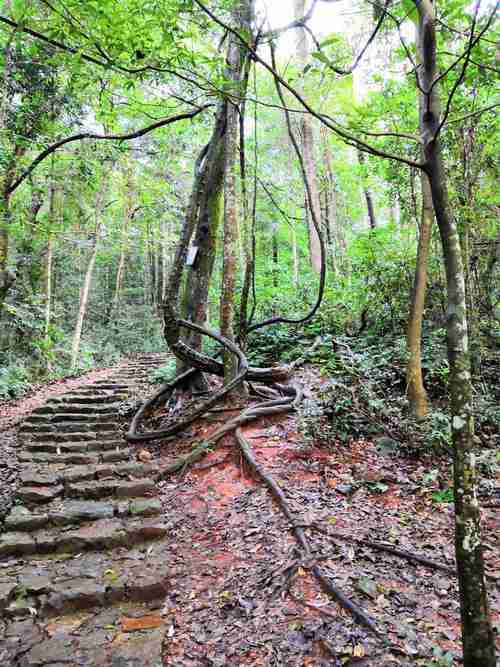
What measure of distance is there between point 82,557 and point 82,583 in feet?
1.60

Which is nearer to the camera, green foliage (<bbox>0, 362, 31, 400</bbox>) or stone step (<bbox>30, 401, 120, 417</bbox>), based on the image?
stone step (<bbox>30, 401, 120, 417</bbox>)

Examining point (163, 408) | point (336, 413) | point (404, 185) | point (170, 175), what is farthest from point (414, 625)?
point (170, 175)

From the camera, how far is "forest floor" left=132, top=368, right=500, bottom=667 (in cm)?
256

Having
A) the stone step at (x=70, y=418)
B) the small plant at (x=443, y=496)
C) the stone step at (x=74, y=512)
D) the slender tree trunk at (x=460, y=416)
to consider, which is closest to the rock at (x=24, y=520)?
the stone step at (x=74, y=512)

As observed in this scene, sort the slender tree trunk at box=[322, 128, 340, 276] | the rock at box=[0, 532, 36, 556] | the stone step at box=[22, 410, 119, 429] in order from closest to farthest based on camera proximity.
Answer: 1. the rock at box=[0, 532, 36, 556]
2. the stone step at box=[22, 410, 119, 429]
3. the slender tree trunk at box=[322, 128, 340, 276]

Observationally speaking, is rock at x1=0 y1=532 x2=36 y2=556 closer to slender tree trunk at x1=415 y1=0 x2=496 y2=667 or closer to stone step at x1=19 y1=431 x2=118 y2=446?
stone step at x1=19 y1=431 x2=118 y2=446

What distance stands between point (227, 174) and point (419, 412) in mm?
4111

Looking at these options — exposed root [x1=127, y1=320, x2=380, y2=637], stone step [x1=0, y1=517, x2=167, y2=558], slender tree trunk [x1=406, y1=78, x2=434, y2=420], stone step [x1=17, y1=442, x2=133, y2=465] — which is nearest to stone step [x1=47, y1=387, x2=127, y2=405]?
exposed root [x1=127, y1=320, x2=380, y2=637]

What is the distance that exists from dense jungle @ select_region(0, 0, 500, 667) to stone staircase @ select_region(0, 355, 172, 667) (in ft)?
0.07

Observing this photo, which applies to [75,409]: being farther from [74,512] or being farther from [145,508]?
[145,508]

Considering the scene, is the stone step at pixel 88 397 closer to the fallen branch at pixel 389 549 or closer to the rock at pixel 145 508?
the rock at pixel 145 508

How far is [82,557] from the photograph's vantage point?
13.2 ft

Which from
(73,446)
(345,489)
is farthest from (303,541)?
(73,446)

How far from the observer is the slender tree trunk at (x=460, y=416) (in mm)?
A: 1868
